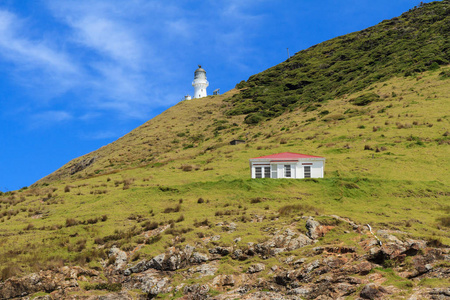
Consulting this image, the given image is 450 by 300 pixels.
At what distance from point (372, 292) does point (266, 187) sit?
833 inches

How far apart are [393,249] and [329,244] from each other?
11.5 ft

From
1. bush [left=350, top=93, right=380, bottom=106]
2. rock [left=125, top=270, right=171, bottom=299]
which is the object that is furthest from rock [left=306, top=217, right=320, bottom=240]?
bush [left=350, top=93, right=380, bottom=106]

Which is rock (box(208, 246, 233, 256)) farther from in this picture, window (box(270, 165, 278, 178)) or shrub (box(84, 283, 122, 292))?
window (box(270, 165, 278, 178))

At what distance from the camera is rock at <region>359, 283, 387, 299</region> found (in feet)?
53.4

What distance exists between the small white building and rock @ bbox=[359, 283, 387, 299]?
2404cm

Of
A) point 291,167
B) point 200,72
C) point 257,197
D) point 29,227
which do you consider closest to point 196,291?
point 257,197

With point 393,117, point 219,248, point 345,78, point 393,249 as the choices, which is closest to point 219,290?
point 219,248

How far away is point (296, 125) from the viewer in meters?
74.1

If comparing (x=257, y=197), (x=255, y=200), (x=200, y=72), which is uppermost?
(x=200, y=72)

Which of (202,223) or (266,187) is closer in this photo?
(202,223)

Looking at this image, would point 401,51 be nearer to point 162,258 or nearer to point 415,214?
point 415,214

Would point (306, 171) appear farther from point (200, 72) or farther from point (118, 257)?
point (200, 72)

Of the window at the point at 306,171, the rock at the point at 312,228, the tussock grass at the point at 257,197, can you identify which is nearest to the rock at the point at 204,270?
the tussock grass at the point at 257,197

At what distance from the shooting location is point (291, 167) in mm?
40750
